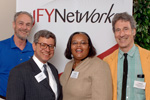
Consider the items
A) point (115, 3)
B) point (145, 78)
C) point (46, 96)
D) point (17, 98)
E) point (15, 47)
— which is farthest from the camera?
point (115, 3)

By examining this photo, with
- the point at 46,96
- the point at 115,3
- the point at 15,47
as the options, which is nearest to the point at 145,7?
the point at 115,3

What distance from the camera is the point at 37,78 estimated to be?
1815mm

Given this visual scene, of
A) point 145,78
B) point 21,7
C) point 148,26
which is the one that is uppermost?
point 21,7

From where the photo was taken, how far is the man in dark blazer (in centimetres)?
168

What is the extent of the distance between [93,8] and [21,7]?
4.08 feet

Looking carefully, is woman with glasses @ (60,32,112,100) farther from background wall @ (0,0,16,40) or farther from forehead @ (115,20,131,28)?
background wall @ (0,0,16,40)

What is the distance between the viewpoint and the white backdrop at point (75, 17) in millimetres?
3021

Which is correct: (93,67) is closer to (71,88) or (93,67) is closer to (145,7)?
(71,88)

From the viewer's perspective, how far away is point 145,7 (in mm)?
3801

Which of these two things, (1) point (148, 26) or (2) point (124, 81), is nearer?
(2) point (124, 81)

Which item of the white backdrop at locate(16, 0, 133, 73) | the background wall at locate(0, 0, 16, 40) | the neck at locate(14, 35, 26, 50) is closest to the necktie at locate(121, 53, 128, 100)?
the white backdrop at locate(16, 0, 133, 73)

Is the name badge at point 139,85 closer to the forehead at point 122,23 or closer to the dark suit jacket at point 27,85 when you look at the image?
the forehead at point 122,23

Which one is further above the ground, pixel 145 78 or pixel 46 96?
pixel 145 78

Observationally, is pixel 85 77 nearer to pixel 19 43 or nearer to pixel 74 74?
pixel 74 74
